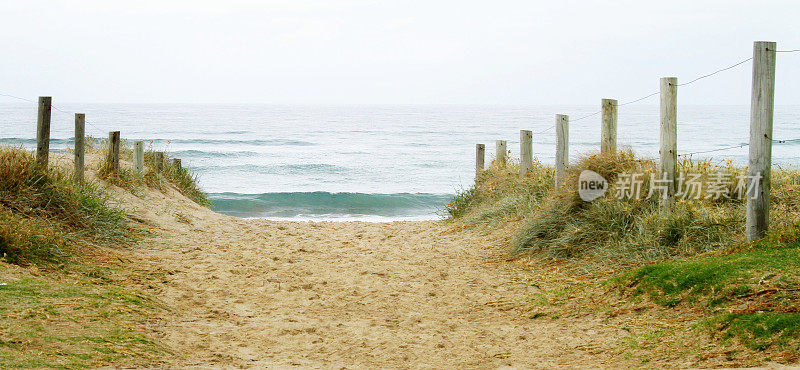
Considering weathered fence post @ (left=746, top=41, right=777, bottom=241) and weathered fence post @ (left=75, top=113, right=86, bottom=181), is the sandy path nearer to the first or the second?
weathered fence post @ (left=75, top=113, right=86, bottom=181)

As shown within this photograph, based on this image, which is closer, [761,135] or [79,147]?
[761,135]

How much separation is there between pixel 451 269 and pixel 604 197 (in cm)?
209

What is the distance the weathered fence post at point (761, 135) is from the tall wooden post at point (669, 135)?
3.79 ft

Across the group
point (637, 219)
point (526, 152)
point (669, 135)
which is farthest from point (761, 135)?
→ point (526, 152)

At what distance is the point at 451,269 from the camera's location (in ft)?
28.2

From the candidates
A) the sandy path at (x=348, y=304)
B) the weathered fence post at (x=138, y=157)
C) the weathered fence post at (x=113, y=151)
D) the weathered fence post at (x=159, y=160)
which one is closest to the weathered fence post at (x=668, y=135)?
the sandy path at (x=348, y=304)

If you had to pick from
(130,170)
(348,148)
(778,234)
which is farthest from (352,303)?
(348,148)

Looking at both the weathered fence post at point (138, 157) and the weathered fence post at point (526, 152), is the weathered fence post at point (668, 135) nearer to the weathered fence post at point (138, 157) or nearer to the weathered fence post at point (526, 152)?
the weathered fence post at point (526, 152)

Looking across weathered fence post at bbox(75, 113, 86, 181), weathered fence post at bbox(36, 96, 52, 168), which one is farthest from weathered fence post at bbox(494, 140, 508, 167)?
weathered fence post at bbox(36, 96, 52, 168)

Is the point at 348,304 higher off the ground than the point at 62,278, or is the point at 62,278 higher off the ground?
the point at 62,278

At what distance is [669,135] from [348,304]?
14.0 ft

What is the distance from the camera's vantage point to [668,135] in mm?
8164

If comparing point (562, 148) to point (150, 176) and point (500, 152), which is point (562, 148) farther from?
point (150, 176)

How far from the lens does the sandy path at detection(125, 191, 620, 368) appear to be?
17.1ft
